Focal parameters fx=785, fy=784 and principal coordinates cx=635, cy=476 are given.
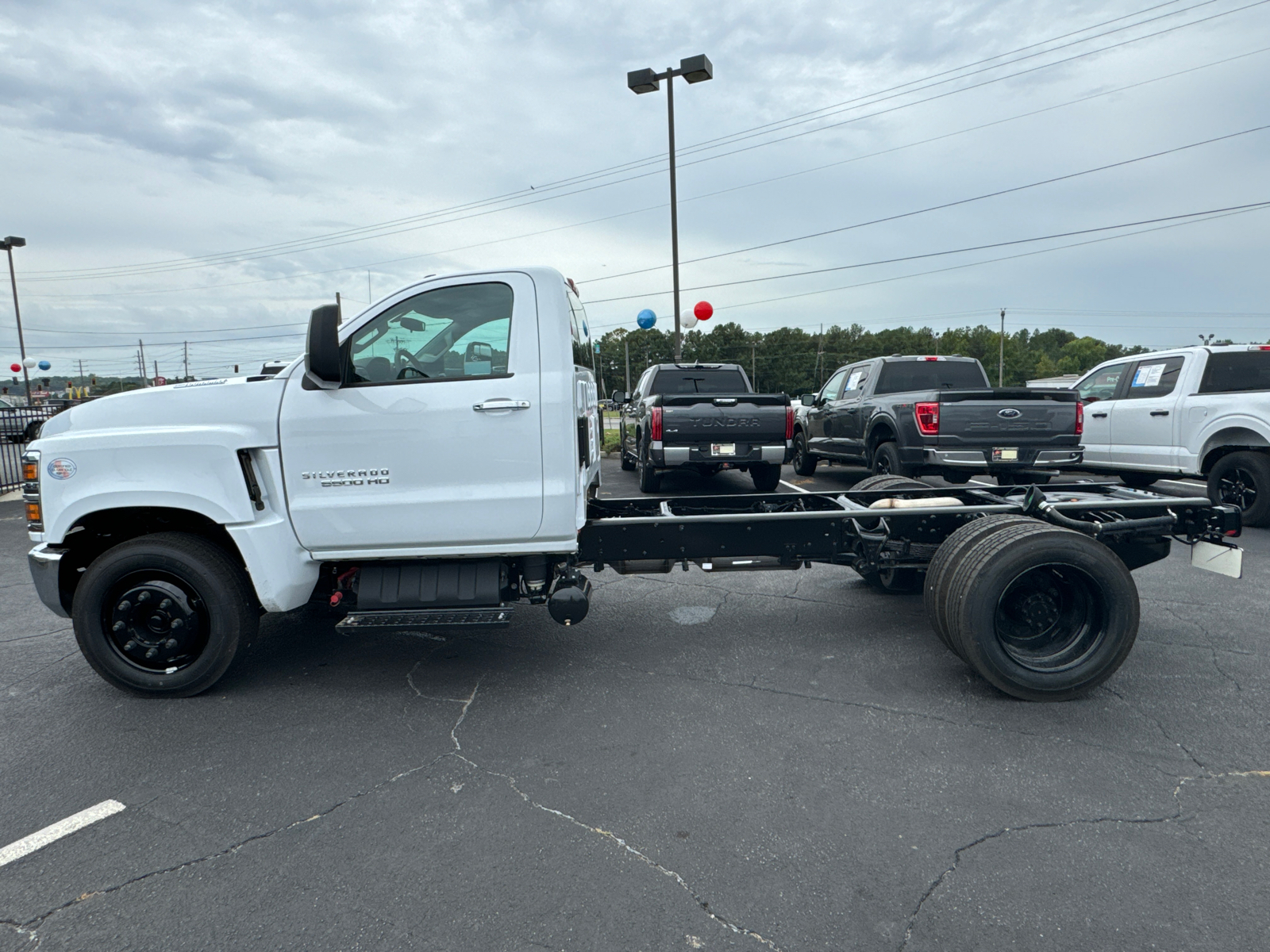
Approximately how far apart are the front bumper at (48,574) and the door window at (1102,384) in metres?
10.2

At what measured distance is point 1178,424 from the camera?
859 centimetres

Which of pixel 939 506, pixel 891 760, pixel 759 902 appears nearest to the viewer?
pixel 759 902

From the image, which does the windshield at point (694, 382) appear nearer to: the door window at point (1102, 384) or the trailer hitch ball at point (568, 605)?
the door window at point (1102, 384)

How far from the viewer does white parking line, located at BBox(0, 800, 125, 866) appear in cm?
281

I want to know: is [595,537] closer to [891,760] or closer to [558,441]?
[558,441]

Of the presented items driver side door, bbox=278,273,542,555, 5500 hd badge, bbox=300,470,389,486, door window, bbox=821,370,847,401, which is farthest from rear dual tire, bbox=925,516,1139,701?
door window, bbox=821,370,847,401

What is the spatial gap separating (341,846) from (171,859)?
1.89 feet

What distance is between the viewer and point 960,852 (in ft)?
8.89

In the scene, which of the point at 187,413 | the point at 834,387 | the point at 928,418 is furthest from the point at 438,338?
the point at 834,387

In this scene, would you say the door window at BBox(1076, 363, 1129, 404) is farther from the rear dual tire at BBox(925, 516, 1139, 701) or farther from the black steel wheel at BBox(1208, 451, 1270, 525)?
the rear dual tire at BBox(925, 516, 1139, 701)

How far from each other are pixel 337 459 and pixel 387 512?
37 centimetres

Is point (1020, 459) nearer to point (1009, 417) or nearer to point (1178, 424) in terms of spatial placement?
point (1009, 417)

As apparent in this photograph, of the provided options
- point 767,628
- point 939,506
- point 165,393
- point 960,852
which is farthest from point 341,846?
point 939,506

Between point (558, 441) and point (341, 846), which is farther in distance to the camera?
point (558, 441)
